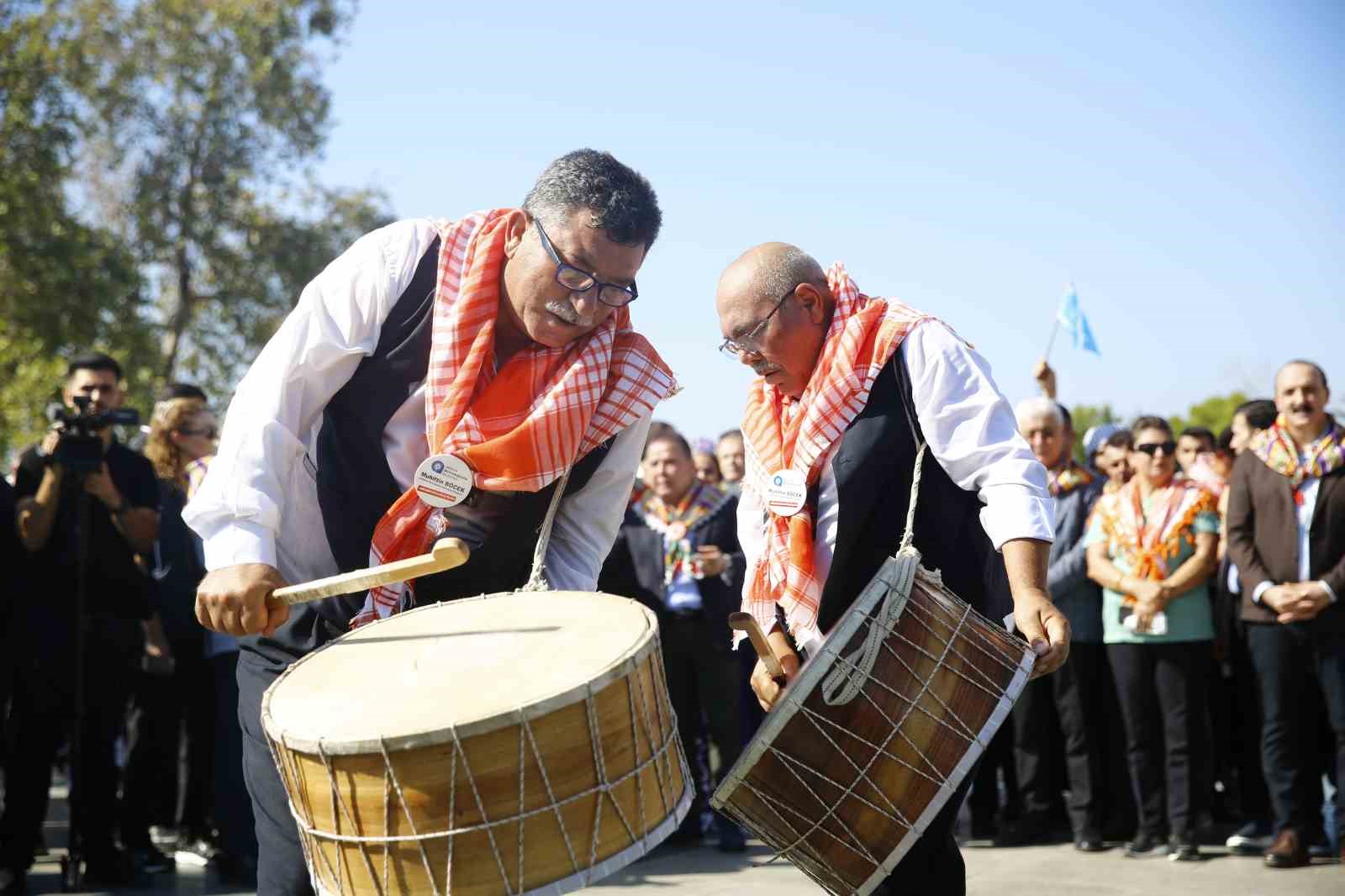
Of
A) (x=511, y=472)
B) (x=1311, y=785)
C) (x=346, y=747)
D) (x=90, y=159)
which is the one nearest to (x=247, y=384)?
(x=511, y=472)

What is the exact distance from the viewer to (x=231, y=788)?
6777 mm

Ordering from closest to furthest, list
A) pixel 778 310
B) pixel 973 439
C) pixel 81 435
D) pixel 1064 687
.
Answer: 1. pixel 973 439
2. pixel 778 310
3. pixel 81 435
4. pixel 1064 687

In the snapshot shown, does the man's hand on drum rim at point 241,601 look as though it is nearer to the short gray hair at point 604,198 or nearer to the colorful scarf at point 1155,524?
the short gray hair at point 604,198

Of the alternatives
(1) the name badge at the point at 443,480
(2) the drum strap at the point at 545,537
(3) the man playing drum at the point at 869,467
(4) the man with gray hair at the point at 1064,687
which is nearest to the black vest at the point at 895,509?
(3) the man playing drum at the point at 869,467

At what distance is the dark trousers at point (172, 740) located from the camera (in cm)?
738

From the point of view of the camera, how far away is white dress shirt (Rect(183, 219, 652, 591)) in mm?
3066

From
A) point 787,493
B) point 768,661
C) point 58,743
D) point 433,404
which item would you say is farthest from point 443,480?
point 58,743

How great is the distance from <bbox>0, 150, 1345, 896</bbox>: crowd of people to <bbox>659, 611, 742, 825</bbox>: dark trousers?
0.02 m

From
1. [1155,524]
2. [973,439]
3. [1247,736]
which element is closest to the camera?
[973,439]

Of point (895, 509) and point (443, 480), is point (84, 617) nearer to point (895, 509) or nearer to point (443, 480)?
point (443, 480)

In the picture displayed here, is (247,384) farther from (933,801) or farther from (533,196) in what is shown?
(933,801)

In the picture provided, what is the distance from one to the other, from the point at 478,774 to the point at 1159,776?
19.1 feet

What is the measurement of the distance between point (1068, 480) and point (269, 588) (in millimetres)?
6188

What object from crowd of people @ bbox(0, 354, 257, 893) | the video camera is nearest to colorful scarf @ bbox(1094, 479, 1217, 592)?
crowd of people @ bbox(0, 354, 257, 893)
